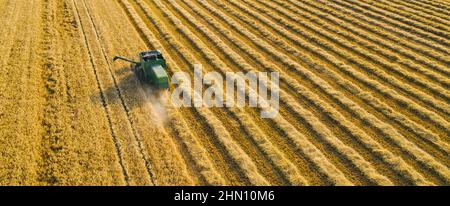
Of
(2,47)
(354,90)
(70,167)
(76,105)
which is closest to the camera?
(70,167)

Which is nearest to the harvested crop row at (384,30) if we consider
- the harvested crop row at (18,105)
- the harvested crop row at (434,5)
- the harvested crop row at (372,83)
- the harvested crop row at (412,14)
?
the harvested crop row at (412,14)

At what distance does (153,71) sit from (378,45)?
14.4 metres

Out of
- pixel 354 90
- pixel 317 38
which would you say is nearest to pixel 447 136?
pixel 354 90

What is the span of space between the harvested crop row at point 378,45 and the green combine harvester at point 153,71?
12.9 m

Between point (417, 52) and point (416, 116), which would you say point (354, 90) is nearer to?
point (416, 116)

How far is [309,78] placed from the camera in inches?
772

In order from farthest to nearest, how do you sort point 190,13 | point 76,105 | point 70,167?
point 190,13 < point 76,105 < point 70,167

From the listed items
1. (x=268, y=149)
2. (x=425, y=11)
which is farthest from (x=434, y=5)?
(x=268, y=149)

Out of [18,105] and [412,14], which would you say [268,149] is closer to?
[18,105]

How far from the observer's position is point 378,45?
23.8 metres

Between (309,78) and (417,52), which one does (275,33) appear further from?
(417,52)

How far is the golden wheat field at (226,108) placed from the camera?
1331 cm

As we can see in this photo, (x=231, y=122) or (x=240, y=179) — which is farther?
(x=231, y=122)

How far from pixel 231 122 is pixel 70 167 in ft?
21.2
